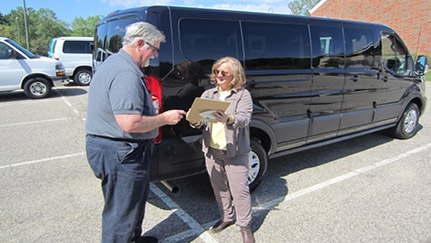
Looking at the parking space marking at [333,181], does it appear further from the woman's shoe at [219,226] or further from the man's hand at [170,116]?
the man's hand at [170,116]

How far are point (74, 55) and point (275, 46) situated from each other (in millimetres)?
11509

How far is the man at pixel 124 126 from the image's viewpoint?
181cm

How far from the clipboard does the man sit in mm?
144

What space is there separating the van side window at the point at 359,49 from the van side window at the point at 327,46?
174 mm

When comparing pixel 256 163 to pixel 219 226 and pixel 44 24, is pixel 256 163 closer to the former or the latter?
pixel 219 226

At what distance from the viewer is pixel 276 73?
3.38 meters

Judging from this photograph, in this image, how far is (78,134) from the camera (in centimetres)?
594

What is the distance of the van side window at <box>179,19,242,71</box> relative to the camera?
2.73 m

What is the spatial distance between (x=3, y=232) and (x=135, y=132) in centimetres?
196

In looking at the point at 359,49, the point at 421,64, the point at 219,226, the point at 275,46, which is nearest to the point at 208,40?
the point at 275,46

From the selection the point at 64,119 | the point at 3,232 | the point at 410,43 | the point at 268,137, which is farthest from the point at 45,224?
the point at 410,43

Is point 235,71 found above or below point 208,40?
below

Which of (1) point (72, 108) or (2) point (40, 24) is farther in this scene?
(2) point (40, 24)

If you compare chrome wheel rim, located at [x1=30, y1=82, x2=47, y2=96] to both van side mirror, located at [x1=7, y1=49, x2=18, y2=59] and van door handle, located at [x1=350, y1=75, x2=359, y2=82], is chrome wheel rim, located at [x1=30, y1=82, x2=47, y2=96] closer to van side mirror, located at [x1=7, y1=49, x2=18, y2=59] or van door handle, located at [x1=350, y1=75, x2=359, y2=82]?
van side mirror, located at [x1=7, y1=49, x2=18, y2=59]
